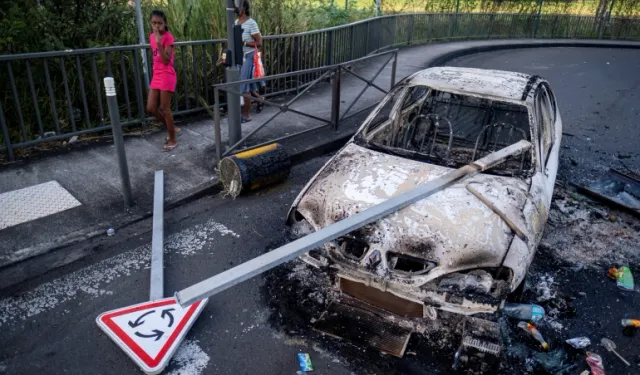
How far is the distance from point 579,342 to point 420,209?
4.96ft

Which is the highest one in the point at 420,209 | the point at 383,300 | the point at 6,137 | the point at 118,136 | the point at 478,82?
the point at 478,82

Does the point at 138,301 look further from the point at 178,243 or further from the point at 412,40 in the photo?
the point at 412,40

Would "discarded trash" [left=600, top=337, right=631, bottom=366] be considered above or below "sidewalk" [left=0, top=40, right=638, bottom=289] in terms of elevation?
below

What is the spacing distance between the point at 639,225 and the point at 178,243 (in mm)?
4953

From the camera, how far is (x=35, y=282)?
3902mm

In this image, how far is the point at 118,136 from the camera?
4695 millimetres

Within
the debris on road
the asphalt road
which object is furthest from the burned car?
the debris on road

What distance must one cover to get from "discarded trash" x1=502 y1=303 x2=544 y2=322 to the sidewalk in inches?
138

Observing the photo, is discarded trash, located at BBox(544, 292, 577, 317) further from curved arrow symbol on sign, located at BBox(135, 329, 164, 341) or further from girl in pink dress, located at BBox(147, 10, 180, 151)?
girl in pink dress, located at BBox(147, 10, 180, 151)

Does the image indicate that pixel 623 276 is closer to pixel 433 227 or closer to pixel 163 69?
pixel 433 227

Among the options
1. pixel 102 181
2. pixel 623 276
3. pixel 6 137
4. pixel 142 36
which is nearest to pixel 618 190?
pixel 623 276

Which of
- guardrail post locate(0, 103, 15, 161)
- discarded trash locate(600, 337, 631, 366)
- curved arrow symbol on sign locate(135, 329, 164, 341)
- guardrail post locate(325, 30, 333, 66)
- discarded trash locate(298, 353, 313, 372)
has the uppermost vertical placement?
guardrail post locate(325, 30, 333, 66)

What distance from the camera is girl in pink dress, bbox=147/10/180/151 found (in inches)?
220

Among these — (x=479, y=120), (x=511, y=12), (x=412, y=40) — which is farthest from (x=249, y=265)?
(x=511, y=12)
